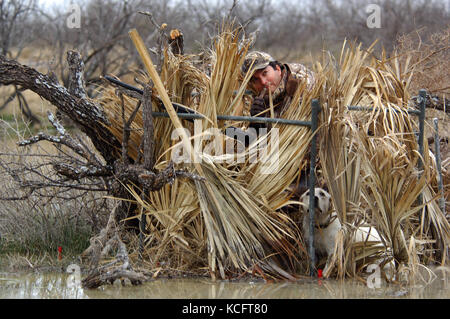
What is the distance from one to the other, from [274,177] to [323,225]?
599 millimetres

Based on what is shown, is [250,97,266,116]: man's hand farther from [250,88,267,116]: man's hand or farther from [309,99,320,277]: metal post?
[309,99,320,277]: metal post

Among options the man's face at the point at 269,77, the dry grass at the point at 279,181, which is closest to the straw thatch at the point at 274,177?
the dry grass at the point at 279,181

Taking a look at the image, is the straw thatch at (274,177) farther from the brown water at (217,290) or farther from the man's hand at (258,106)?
the man's hand at (258,106)

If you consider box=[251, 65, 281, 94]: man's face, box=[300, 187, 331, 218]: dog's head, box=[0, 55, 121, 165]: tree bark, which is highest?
box=[251, 65, 281, 94]: man's face

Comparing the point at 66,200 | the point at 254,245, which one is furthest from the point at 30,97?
the point at 254,245

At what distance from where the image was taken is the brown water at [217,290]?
480 centimetres

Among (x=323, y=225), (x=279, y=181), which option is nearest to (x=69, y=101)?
(x=279, y=181)

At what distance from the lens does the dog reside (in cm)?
553

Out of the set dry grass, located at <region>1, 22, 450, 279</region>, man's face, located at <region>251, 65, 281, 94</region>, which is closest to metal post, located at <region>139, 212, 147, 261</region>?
dry grass, located at <region>1, 22, 450, 279</region>

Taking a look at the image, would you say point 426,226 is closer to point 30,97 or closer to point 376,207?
point 376,207

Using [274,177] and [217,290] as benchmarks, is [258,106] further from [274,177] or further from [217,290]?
[217,290]

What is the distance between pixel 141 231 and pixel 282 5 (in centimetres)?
1817

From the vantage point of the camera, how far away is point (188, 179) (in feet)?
17.5

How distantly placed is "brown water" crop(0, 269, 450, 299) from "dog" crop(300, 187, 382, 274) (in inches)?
16.7
